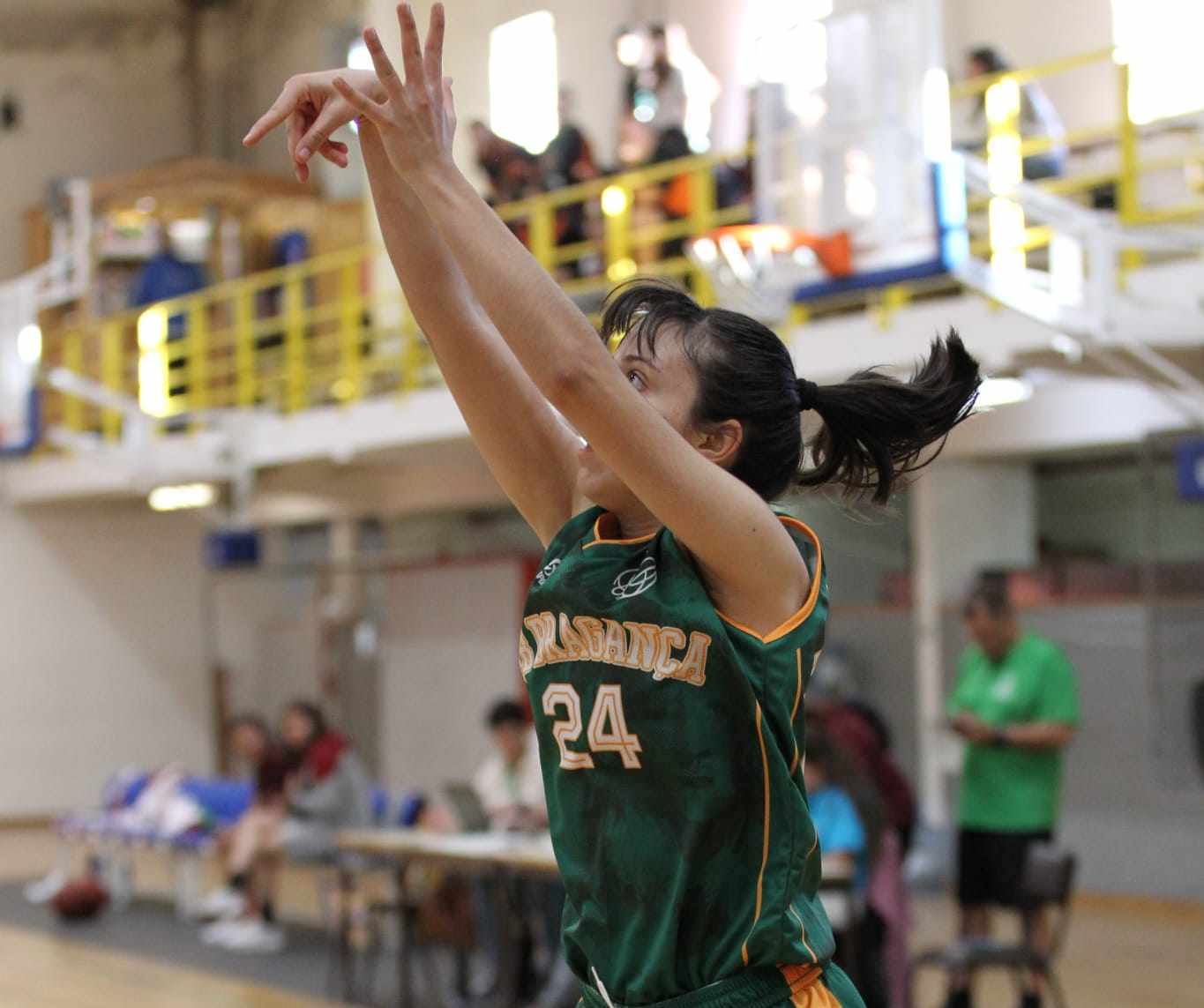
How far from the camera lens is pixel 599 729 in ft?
5.86

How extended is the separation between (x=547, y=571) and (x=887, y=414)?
0.39 metres

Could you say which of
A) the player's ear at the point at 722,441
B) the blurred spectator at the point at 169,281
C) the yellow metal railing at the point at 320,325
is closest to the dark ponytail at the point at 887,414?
the player's ear at the point at 722,441

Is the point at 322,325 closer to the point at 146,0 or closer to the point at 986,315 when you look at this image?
the point at 146,0

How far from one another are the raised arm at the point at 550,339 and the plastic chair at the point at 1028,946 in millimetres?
5220

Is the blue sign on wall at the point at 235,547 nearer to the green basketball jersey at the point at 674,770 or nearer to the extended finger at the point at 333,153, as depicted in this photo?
the extended finger at the point at 333,153

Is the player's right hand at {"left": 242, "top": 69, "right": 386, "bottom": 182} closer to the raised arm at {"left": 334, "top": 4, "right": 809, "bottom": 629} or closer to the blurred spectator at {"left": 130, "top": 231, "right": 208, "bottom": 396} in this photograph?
the raised arm at {"left": 334, "top": 4, "right": 809, "bottom": 629}

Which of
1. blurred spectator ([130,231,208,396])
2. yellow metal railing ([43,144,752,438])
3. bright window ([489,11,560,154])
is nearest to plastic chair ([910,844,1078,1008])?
yellow metal railing ([43,144,752,438])

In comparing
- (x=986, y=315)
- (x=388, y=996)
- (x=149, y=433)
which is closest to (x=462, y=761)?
(x=149, y=433)

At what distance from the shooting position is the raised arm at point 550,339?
1651 mm

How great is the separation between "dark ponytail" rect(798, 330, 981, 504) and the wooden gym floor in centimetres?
648

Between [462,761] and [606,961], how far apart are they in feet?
42.8

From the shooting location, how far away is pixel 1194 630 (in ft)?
34.2

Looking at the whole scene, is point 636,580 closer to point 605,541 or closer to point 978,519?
point 605,541

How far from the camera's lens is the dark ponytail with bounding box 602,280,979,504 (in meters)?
1.86
